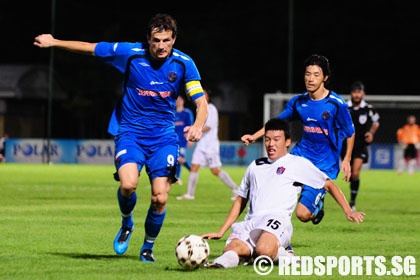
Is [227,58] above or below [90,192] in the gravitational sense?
above

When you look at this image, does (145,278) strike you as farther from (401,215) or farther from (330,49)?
(330,49)

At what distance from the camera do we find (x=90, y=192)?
24.2 meters

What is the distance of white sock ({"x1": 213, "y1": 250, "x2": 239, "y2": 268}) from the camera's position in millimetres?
10055

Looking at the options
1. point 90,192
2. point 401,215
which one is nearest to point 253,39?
point 90,192

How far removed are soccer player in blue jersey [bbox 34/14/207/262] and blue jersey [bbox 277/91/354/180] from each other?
272 cm

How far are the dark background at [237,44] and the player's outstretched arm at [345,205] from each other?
43902 millimetres

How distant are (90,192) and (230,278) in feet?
48.9

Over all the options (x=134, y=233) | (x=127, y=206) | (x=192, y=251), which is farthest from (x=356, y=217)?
(x=134, y=233)

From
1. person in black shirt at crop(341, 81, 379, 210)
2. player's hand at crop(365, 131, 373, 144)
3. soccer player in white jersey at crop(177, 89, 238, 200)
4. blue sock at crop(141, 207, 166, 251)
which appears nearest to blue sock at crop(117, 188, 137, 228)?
blue sock at crop(141, 207, 166, 251)

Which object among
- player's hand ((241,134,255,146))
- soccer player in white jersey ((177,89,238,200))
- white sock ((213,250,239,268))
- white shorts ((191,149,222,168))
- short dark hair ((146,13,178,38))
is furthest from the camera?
white shorts ((191,149,222,168))

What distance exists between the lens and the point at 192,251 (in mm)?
9867

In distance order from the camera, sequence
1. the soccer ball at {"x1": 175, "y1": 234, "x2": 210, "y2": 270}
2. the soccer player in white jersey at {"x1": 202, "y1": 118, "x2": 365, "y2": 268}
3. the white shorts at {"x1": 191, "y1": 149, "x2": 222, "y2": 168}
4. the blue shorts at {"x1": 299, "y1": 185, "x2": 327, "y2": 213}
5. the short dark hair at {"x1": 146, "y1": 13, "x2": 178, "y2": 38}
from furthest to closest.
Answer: the white shorts at {"x1": 191, "y1": 149, "x2": 222, "y2": 168}
the blue shorts at {"x1": 299, "y1": 185, "x2": 327, "y2": 213}
the short dark hair at {"x1": 146, "y1": 13, "x2": 178, "y2": 38}
the soccer player in white jersey at {"x1": 202, "y1": 118, "x2": 365, "y2": 268}
the soccer ball at {"x1": 175, "y1": 234, "x2": 210, "y2": 270}

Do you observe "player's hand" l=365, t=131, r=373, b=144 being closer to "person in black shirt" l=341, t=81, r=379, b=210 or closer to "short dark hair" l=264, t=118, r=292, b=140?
"person in black shirt" l=341, t=81, r=379, b=210

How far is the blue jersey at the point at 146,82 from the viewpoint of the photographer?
1083cm
